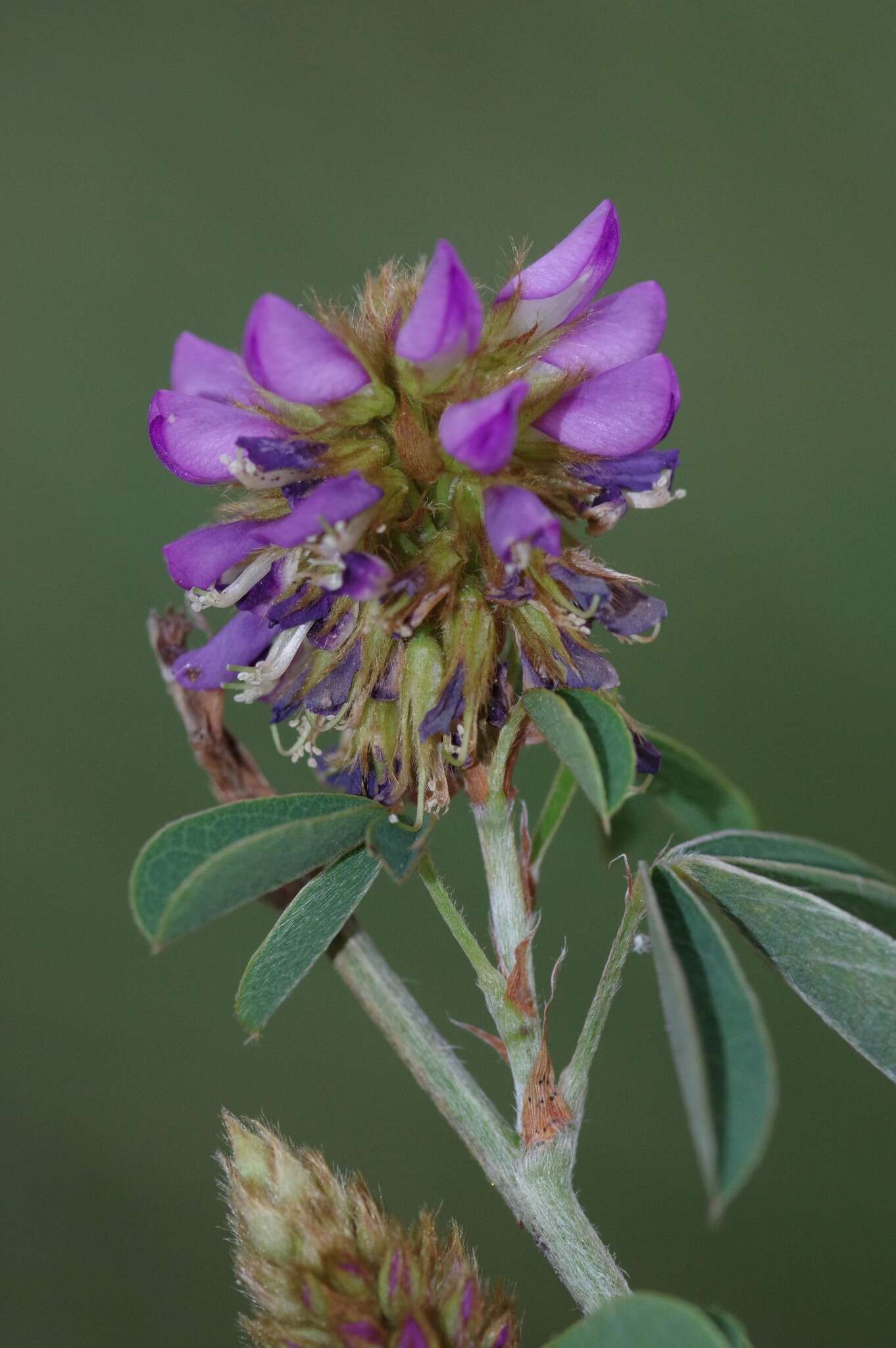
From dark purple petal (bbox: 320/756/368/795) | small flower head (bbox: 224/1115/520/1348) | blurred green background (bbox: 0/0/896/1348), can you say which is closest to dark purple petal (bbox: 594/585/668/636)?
dark purple petal (bbox: 320/756/368/795)

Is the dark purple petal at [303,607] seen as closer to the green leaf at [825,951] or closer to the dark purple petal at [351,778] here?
the dark purple petal at [351,778]

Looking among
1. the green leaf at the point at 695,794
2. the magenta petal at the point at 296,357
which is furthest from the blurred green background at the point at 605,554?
the magenta petal at the point at 296,357

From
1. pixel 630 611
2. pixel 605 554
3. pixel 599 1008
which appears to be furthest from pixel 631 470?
pixel 605 554

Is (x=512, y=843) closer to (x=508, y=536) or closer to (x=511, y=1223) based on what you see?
(x=508, y=536)

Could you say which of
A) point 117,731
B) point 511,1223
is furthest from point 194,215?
point 511,1223

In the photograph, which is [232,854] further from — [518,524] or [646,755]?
[646,755]

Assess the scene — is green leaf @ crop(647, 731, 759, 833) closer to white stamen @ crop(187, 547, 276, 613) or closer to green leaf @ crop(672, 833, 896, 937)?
green leaf @ crop(672, 833, 896, 937)
